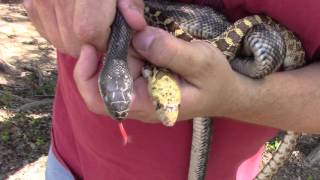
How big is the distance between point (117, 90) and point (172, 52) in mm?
190

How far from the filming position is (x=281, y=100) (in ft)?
6.17

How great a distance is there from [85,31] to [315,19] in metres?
0.69

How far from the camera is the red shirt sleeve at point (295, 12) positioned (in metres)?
1.76

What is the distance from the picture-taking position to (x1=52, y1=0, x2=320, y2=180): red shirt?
1.82 m

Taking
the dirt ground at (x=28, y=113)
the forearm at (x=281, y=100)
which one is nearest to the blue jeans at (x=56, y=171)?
the forearm at (x=281, y=100)

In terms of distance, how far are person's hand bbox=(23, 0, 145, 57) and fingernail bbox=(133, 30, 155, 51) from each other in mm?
39

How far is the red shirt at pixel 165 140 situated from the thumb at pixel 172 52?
33cm

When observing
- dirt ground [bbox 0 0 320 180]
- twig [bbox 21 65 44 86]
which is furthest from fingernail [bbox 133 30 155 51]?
twig [bbox 21 65 44 86]

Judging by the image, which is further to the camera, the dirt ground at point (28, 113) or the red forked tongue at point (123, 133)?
the dirt ground at point (28, 113)

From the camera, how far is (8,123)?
16.3ft

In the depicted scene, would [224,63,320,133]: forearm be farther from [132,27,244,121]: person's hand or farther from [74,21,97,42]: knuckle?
[74,21,97,42]: knuckle

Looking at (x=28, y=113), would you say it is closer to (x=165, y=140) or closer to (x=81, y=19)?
(x=165, y=140)

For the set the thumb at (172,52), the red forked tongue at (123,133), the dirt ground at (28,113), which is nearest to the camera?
the thumb at (172,52)

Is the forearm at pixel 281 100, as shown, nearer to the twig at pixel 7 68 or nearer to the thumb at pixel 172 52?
the thumb at pixel 172 52
